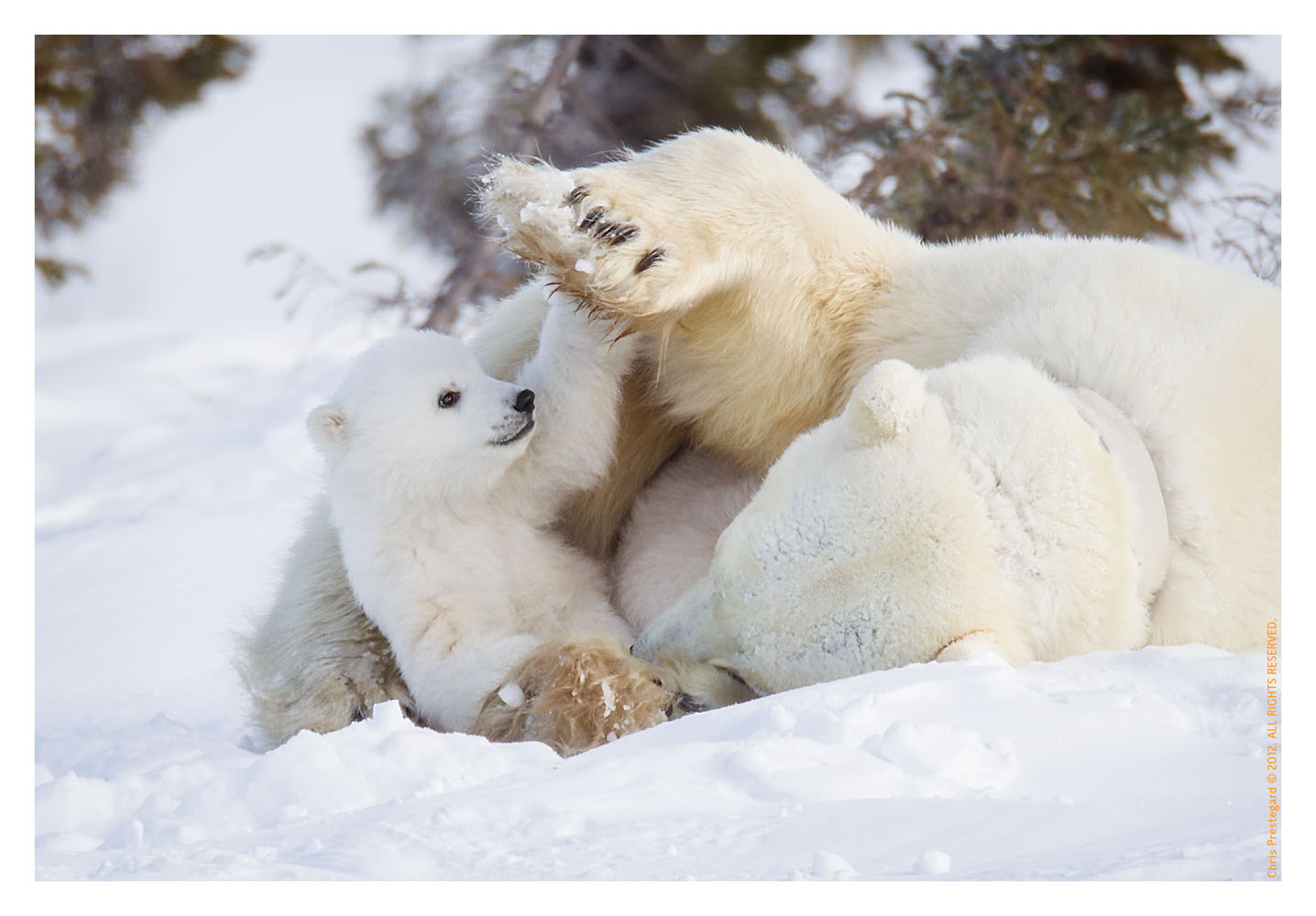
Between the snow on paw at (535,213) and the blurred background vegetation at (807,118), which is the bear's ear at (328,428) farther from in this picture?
the blurred background vegetation at (807,118)

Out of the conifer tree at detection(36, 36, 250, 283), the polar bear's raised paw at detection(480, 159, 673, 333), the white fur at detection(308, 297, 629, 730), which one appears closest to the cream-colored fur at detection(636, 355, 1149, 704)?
the polar bear's raised paw at detection(480, 159, 673, 333)

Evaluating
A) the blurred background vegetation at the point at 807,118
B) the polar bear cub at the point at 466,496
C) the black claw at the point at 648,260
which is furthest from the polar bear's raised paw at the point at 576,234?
the blurred background vegetation at the point at 807,118

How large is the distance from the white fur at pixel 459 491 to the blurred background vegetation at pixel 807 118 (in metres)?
0.61

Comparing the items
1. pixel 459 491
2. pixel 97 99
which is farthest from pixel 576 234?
pixel 97 99

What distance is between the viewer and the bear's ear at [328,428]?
2.79 metres

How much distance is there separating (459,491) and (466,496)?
0.03 metres

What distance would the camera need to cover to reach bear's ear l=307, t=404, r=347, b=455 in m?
2.79

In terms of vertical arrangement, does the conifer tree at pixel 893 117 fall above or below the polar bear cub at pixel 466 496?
above

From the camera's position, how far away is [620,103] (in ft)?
12.8

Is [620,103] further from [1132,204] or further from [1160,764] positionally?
[1160,764]

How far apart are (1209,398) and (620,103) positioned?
6.50 ft

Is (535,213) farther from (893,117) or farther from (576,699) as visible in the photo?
(893,117)

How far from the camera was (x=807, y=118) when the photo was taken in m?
3.72
